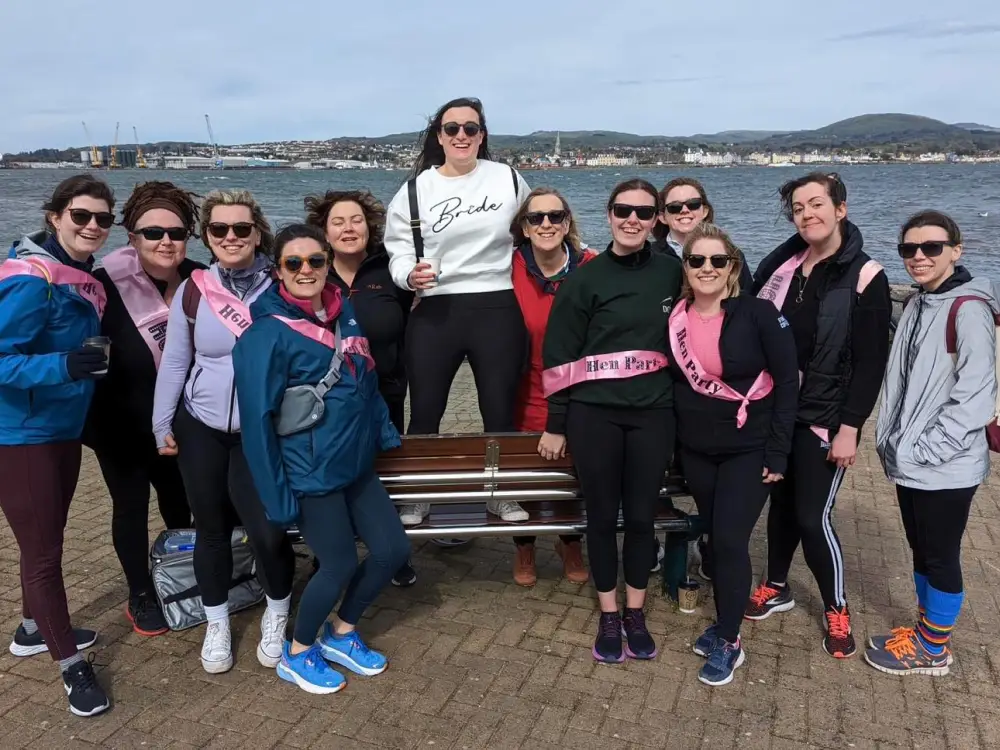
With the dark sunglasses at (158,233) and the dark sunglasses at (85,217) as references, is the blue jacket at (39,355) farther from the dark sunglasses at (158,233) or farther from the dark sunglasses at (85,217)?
the dark sunglasses at (158,233)

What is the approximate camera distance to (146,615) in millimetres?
4035

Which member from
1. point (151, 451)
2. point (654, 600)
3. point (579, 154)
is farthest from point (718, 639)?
point (579, 154)

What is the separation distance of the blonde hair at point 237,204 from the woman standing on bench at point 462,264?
0.63m

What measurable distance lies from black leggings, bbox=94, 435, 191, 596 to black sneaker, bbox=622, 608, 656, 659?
2.41m

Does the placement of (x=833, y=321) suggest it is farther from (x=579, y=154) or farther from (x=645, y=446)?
(x=579, y=154)

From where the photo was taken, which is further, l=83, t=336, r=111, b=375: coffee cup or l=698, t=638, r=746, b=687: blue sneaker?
l=698, t=638, r=746, b=687: blue sneaker

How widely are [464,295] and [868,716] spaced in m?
2.62

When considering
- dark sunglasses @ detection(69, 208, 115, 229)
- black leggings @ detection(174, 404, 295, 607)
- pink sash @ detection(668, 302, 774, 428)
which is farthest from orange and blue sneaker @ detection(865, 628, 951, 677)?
dark sunglasses @ detection(69, 208, 115, 229)

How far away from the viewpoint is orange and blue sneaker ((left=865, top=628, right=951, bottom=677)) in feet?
12.0

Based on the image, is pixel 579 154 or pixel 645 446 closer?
pixel 645 446

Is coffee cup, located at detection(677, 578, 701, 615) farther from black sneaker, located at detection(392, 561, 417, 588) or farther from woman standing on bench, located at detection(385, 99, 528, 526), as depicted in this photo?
black sneaker, located at detection(392, 561, 417, 588)

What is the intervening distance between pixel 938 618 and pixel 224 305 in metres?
3.49

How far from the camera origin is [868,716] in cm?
337

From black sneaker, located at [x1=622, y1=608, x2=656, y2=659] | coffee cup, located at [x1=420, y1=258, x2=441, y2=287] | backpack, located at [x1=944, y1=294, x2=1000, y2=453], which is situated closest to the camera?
backpack, located at [x1=944, y1=294, x2=1000, y2=453]
